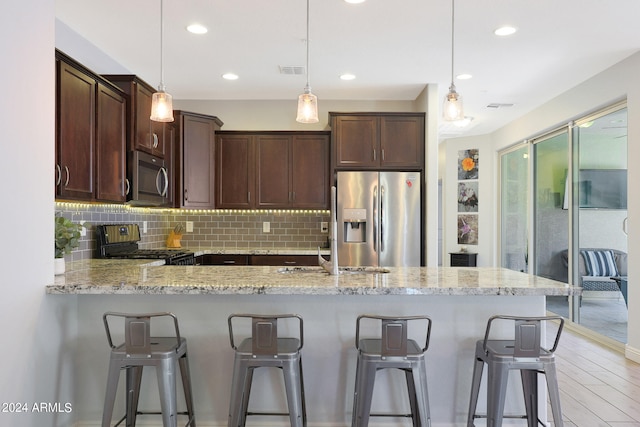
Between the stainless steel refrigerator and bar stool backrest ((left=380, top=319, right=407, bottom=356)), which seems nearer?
bar stool backrest ((left=380, top=319, right=407, bottom=356))

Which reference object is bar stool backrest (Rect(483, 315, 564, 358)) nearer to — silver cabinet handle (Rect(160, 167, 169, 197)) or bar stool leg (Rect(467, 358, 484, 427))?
bar stool leg (Rect(467, 358, 484, 427))

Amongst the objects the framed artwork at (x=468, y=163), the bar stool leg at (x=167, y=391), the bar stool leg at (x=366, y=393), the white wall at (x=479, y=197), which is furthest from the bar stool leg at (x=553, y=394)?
the framed artwork at (x=468, y=163)

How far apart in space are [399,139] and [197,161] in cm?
225

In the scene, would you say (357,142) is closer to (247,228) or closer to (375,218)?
(375,218)

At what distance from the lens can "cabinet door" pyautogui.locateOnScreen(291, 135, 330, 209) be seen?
5.34m

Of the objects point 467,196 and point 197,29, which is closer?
point 197,29

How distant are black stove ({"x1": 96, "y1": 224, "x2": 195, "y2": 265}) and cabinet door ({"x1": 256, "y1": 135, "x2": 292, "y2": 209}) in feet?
3.70

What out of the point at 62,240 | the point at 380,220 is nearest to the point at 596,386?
the point at 380,220

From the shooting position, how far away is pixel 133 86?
12.7ft

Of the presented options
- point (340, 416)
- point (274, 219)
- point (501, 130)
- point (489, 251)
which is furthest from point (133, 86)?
point (489, 251)

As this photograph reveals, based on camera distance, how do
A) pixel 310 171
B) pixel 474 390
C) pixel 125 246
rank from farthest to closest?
pixel 310 171 < pixel 125 246 < pixel 474 390

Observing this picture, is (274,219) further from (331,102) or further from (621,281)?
(621,281)

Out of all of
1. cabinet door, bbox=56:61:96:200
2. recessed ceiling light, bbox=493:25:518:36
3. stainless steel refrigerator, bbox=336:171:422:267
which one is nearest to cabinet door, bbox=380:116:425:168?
stainless steel refrigerator, bbox=336:171:422:267

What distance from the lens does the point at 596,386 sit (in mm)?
3418
